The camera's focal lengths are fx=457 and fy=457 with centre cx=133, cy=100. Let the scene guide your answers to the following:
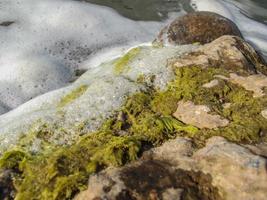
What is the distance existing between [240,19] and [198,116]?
20.0ft

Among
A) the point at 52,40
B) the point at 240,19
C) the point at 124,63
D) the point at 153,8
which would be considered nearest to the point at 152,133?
the point at 124,63

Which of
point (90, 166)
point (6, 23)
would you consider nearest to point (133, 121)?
point (90, 166)

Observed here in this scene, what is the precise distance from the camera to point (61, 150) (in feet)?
10.3

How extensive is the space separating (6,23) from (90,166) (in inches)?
210

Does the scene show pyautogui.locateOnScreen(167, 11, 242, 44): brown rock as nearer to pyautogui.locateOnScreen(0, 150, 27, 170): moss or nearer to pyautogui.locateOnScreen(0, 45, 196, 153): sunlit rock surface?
pyautogui.locateOnScreen(0, 45, 196, 153): sunlit rock surface

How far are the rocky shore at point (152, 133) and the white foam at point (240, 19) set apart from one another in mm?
3689

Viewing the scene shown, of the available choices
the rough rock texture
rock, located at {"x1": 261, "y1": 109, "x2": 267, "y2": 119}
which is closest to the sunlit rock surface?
the rough rock texture

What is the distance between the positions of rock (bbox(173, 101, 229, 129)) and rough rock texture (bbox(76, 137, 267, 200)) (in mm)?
A: 488

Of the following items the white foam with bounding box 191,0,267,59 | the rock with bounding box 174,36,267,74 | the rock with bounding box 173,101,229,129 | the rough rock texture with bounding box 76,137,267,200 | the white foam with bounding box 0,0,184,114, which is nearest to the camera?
the rough rock texture with bounding box 76,137,267,200

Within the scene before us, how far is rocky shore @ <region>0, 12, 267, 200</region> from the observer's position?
8.81 feet

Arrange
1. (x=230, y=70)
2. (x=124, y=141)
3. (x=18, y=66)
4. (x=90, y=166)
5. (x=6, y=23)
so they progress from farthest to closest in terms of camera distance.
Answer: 1. (x=6, y=23)
2. (x=18, y=66)
3. (x=230, y=70)
4. (x=124, y=141)
5. (x=90, y=166)

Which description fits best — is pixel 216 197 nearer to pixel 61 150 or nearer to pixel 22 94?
pixel 61 150

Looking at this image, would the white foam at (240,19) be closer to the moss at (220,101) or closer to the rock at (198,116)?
the moss at (220,101)

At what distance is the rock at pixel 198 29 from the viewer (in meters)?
5.75
